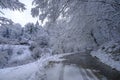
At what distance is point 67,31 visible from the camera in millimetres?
17828

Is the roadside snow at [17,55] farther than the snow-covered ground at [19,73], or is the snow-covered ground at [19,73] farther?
the roadside snow at [17,55]

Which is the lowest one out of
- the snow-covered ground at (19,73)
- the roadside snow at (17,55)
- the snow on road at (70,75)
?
the snow on road at (70,75)

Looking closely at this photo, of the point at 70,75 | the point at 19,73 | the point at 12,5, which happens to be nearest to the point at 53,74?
the point at 70,75

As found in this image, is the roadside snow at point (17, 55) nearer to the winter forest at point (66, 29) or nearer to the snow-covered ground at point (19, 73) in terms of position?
the winter forest at point (66, 29)

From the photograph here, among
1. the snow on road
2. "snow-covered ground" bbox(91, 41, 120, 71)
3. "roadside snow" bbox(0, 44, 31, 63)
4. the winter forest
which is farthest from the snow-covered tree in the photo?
"roadside snow" bbox(0, 44, 31, 63)

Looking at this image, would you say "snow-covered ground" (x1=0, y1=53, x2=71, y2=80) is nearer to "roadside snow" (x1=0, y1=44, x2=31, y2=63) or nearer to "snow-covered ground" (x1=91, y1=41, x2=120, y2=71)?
"snow-covered ground" (x1=91, y1=41, x2=120, y2=71)

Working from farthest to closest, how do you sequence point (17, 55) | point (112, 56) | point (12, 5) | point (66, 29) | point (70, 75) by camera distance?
1. point (17, 55)
2. point (66, 29)
3. point (112, 56)
4. point (70, 75)
5. point (12, 5)

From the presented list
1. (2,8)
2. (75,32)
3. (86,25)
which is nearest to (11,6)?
(2,8)

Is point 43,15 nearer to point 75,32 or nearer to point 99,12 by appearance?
point 99,12

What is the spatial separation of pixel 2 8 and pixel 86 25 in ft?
27.3

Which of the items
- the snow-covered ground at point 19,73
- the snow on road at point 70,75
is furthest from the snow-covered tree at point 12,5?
the snow on road at point 70,75

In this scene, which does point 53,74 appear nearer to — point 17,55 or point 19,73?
point 19,73

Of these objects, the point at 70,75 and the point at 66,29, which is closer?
the point at 70,75

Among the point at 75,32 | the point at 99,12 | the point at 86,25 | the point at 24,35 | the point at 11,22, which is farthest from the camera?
the point at 24,35
